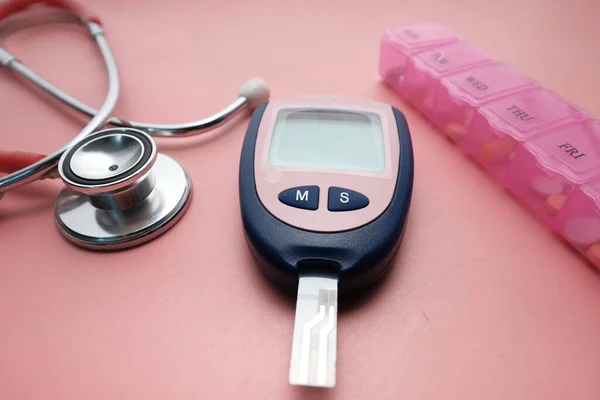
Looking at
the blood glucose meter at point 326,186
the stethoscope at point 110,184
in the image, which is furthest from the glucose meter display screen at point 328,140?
the stethoscope at point 110,184

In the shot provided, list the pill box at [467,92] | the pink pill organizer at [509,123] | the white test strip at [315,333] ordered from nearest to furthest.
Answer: the white test strip at [315,333] → the pink pill organizer at [509,123] → the pill box at [467,92]

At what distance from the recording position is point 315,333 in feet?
1.05

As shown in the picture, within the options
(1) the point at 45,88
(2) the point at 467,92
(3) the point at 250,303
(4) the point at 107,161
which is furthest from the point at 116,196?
(2) the point at 467,92

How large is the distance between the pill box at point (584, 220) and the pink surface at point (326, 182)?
0.16 meters

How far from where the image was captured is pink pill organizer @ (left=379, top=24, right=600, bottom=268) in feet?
1.33

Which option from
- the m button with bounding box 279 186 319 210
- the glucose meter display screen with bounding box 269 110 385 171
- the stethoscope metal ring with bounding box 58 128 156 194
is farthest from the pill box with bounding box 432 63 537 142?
the stethoscope metal ring with bounding box 58 128 156 194

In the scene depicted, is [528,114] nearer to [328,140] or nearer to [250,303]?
[328,140]

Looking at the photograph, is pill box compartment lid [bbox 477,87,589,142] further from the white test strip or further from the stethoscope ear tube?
the stethoscope ear tube

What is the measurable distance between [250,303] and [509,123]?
1.06 ft

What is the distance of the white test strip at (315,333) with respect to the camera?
11.6 inches

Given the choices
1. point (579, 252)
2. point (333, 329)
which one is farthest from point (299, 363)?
point (579, 252)

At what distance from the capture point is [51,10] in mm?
780

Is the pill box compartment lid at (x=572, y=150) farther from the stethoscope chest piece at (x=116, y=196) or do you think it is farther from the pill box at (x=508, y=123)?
the stethoscope chest piece at (x=116, y=196)

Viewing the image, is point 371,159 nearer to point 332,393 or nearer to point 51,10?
point 332,393
